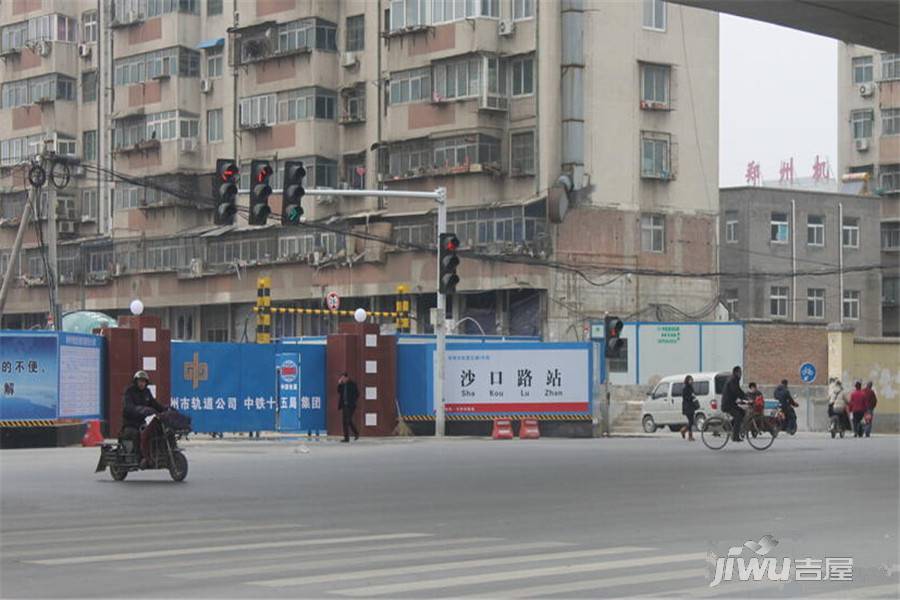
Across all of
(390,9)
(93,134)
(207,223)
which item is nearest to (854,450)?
(390,9)

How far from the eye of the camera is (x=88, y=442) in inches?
1449

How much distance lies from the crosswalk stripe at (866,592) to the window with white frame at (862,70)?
8032 centimetres

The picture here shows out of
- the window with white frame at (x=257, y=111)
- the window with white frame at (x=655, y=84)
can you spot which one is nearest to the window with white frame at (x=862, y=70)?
the window with white frame at (x=655, y=84)

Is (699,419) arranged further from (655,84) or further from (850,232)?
(850,232)

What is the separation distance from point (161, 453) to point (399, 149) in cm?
3933

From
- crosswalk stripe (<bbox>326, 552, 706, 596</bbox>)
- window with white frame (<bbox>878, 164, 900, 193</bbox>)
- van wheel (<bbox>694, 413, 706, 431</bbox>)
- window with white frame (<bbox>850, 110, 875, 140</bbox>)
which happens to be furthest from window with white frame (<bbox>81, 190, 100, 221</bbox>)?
crosswalk stripe (<bbox>326, 552, 706, 596</bbox>)

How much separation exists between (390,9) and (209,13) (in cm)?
1055

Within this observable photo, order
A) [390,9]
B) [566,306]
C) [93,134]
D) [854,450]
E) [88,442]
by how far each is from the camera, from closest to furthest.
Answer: [854,450], [88,442], [566,306], [390,9], [93,134]

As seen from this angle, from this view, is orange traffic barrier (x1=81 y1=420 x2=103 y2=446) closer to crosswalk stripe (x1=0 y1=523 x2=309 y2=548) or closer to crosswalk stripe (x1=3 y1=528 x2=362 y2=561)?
crosswalk stripe (x1=0 y1=523 x2=309 y2=548)

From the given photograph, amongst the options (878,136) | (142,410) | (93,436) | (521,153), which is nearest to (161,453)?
(142,410)

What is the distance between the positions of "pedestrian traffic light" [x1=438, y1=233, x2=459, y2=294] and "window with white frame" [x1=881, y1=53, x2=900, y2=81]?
5101 cm

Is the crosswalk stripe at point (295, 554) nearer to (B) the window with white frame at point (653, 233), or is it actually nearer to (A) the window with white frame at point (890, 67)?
(B) the window with white frame at point (653, 233)

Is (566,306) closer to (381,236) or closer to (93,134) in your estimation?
(381,236)

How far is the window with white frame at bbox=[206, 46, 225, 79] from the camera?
6975cm
